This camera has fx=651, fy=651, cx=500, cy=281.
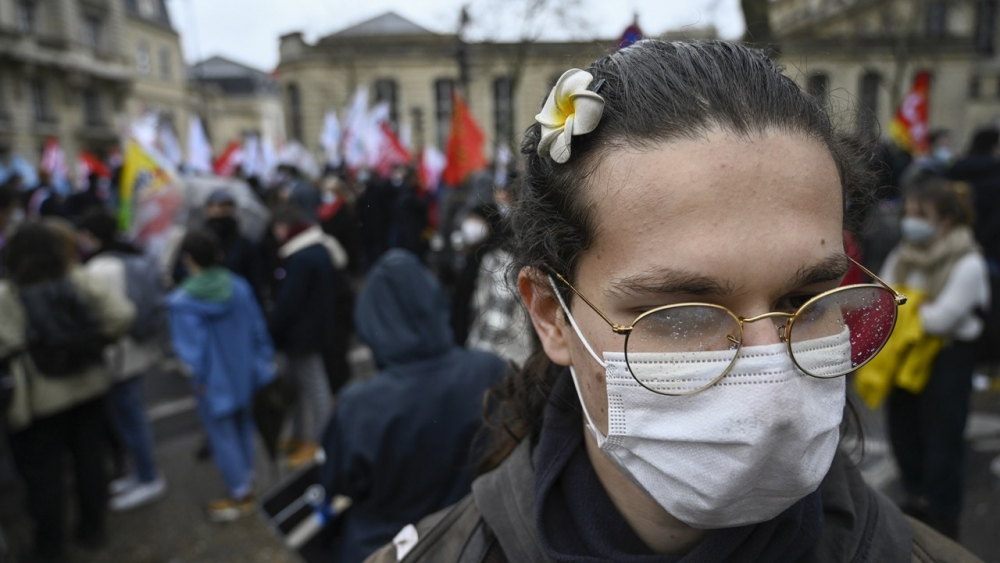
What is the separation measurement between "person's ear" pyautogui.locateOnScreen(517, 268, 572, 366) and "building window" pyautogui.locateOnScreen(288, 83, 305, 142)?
114 feet

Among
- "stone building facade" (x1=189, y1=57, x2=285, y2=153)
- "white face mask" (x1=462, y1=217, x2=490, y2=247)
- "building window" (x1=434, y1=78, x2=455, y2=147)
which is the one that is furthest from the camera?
"stone building facade" (x1=189, y1=57, x2=285, y2=153)

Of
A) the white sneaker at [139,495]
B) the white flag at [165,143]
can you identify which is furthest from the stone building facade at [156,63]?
the white sneaker at [139,495]

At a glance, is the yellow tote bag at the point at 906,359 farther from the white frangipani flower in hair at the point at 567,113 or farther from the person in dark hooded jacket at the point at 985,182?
the white frangipani flower in hair at the point at 567,113

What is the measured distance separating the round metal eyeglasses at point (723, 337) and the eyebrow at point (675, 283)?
0.08 ft

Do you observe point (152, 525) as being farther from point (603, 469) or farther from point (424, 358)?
point (603, 469)

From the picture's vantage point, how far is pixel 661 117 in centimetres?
101

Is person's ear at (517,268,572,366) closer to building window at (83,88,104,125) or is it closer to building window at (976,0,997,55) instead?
building window at (976,0,997,55)

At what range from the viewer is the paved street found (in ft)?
12.5

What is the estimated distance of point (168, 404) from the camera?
6.31 meters

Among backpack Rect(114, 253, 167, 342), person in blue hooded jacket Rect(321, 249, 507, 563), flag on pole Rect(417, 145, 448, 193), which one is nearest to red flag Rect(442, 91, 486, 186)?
flag on pole Rect(417, 145, 448, 193)

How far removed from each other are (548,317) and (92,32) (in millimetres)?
52448

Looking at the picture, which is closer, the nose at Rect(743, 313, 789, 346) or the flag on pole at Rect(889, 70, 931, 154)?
the nose at Rect(743, 313, 789, 346)

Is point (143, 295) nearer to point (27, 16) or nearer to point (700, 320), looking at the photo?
point (700, 320)

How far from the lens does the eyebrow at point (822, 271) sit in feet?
3.26
